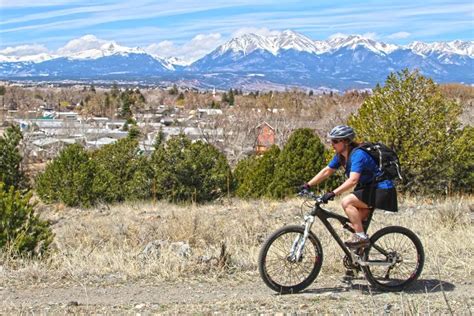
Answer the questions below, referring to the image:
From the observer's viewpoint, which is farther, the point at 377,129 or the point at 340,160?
the point at 377,129

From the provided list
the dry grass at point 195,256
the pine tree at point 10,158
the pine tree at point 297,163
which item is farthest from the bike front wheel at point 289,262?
the pine tree at point 10,158

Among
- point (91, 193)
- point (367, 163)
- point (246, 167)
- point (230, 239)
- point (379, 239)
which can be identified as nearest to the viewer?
point (367, 163)

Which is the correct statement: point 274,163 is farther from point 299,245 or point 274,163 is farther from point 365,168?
point 365,168

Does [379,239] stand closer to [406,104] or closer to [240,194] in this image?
[406,104]

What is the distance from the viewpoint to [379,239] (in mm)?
5996

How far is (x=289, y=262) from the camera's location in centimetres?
583

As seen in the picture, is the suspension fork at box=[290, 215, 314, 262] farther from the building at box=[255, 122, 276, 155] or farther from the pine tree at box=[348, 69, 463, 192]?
the building at box=[255, 122, 276, 155]

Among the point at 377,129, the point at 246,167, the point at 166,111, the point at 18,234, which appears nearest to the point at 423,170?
the point at 377,129

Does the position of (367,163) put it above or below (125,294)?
above

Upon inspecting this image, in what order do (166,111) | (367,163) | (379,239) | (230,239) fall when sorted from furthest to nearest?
(166,111) → (230,239) → (379,239) → (367,163)

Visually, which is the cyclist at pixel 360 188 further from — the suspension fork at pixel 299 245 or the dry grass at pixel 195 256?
the dry grass at pixel 195 256

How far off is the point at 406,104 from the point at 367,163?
10350 millimetres

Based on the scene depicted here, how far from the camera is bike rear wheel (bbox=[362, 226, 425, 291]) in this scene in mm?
5950

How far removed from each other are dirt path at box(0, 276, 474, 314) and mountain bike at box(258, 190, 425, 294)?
13cm
